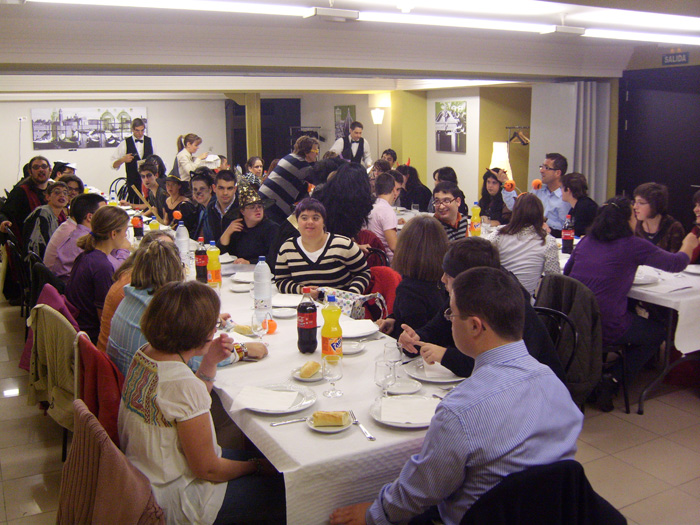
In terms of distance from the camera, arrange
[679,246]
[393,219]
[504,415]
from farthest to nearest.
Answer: [393,219]
[679,246]
[504,415]

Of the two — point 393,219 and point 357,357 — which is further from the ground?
point 393,219

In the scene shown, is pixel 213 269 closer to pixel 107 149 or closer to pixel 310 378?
pixel 310 378

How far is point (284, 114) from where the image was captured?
14.9 m

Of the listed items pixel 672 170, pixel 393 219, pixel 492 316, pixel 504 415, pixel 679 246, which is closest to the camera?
pixel 504 415

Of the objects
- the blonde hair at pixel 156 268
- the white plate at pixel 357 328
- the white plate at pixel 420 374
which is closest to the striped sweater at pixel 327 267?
the white plate at pixel 357 328

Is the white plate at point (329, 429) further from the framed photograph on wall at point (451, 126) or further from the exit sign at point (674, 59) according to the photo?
the framed photograph on wall at point (451, 126)

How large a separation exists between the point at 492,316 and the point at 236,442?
1.82 metres

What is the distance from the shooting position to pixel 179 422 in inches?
74.2

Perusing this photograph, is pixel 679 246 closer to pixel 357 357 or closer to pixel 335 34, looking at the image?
pixel 357 357

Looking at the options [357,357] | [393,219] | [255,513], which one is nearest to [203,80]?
[393,219]

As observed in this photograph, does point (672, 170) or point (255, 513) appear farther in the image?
point (672, 170)

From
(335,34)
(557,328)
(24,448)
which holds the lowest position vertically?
(24,448)

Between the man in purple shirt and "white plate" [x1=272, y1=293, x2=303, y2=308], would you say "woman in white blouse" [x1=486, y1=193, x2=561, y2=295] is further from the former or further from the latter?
the man in purple shirt

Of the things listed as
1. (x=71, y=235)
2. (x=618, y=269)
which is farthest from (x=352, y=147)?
(x=618, y=269)
